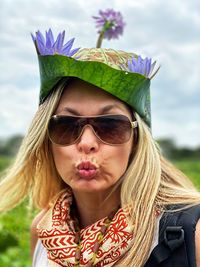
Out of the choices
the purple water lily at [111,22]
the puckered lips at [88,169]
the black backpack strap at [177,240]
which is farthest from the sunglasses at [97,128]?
the purple water lily at [111,22]

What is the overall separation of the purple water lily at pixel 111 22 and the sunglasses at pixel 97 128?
1730mm

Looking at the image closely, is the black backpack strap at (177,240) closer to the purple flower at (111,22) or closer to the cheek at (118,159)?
the cheek at (118,159)

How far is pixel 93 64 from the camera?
342cm

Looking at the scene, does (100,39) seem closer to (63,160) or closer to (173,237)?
(63,160)

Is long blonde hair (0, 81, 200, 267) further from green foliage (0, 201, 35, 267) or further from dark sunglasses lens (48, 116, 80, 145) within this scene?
green foliage (0, 201, 35, 267)

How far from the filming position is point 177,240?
10.6ft

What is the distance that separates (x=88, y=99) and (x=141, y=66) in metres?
0.32

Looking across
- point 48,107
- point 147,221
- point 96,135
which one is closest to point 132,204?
point 147,221

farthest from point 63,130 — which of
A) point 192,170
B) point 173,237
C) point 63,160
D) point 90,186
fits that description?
point 192,170

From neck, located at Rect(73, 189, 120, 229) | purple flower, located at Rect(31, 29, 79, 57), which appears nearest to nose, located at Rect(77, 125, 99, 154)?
neck, located at Rect(73, 189, 120, 229)

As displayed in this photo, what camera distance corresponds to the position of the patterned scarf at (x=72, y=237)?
340 centimetres

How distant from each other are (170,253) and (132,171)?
0.40 meters

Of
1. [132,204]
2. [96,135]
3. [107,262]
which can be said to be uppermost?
[96,135]

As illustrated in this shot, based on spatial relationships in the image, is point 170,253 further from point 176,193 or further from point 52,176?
point 52,176
